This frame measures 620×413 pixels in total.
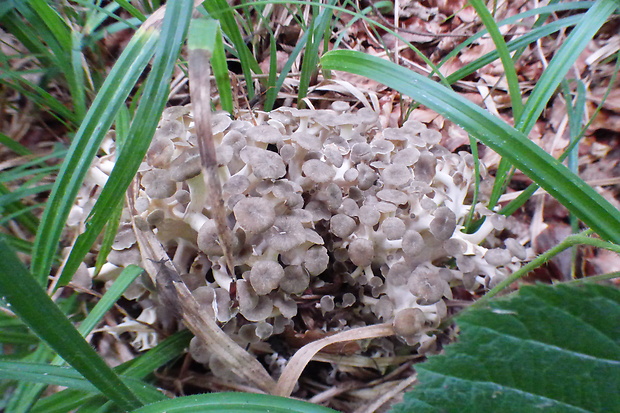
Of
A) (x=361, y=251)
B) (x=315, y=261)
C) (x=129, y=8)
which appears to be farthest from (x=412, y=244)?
(x=129, y=8)

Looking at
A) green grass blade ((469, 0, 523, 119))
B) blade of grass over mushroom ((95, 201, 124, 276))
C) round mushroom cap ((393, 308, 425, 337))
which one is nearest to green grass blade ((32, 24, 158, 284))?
blade of grass over mushroom ((95, 201, 124, 276))

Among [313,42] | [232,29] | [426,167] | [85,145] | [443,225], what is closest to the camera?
[85,145]

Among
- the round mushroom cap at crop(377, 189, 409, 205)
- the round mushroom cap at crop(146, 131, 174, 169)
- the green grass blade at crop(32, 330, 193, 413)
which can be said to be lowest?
the green grass blade at crop(32, 330, 193, 413)

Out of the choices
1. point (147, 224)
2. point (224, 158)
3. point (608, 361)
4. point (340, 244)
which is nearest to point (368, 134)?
point (340, 244)

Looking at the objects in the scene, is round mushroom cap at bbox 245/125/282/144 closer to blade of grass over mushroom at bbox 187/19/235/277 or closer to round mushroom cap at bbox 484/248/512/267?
blade of grass over mushroom at bbox 187/19/235/277

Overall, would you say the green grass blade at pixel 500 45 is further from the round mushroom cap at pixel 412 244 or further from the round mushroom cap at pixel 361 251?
the round mushroom cap at pixel 361 251

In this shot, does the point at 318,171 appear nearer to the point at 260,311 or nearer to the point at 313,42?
the point at 260,311
